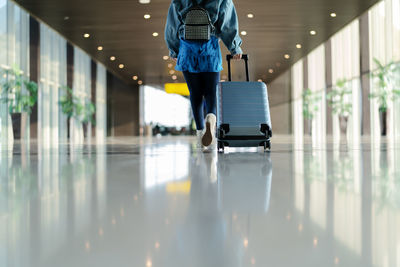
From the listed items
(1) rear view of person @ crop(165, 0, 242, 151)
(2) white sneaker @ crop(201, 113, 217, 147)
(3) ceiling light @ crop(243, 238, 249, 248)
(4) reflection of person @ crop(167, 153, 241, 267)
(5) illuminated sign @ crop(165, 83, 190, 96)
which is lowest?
(4) reflection of person @ crop(167, 153, 241, 267)

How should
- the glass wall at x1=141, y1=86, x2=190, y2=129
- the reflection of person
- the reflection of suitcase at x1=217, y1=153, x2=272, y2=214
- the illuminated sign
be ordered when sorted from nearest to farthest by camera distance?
the reflection of person, the reflection of suitcase at x1=217, y1=153, x2=272, y2=214, the illuminated sign, the glass wall at x1=141, y1=86, x2=190, y2=129

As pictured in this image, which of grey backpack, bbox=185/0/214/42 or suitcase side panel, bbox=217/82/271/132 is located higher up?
grey backpack, bbox=185/0/214/42

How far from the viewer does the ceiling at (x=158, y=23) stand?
12086mm

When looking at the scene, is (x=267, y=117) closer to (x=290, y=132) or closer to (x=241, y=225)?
(x=241, y=225)

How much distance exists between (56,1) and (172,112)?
2291cm

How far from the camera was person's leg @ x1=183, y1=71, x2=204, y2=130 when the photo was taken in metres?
4.72

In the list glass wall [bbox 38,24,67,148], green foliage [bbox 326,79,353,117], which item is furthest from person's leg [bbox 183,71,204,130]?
green foliage [bbox 326,79,353,117]

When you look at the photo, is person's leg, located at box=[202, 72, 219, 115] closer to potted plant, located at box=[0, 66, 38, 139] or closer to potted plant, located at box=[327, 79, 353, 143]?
potted plant, located at box=[0, 66, 38, 139]

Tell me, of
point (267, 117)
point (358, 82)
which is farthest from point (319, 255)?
point (358, 82)

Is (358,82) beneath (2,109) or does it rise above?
above

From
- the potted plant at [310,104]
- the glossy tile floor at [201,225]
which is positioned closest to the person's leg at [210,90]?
the glossy tile floor at [201,225]

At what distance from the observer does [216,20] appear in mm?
4527

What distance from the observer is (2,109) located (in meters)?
16.5

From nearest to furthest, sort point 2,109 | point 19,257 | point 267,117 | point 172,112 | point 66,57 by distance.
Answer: point 19,257 → point 267,117 → point 2,109 → point 66,57 → point 172,112
